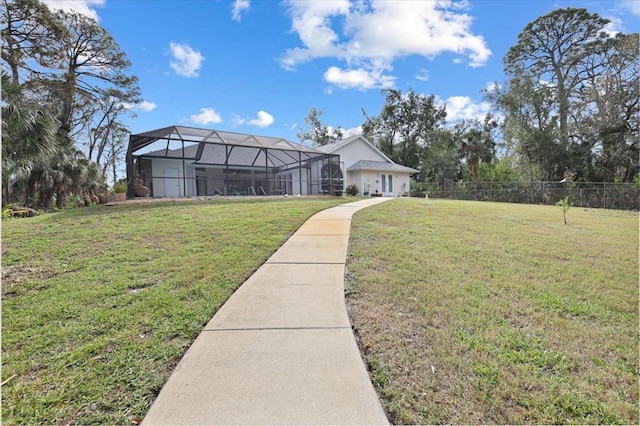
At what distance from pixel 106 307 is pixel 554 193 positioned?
952 inches

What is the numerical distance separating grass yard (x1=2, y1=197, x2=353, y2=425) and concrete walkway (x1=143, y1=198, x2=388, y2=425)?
223 millimetres

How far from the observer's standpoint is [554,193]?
1952cm

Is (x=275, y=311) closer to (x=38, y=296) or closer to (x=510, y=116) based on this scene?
(x=38, y=296)

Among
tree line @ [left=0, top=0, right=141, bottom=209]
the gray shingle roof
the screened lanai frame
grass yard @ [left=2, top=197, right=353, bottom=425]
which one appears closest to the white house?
the gray shingle roof

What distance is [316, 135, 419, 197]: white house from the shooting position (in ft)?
80.7

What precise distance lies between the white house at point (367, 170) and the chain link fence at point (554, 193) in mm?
3945

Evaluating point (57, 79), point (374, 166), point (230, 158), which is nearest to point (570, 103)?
point (374, 166)

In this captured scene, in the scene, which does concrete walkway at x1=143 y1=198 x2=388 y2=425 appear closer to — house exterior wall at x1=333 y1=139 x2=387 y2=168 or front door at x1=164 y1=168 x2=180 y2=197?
front door at x1=164 y1=168 x2=180 y2=197

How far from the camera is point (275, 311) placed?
319 cm

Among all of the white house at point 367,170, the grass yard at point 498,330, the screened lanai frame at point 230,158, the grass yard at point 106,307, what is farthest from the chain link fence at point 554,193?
the grass yard at point 106,307

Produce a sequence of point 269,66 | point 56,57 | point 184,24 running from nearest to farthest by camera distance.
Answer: point 184,24, point 56,57, point 269,66

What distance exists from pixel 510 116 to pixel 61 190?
32.2 metres

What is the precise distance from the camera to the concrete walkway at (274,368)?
1.84 m

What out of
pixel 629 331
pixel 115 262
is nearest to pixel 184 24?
pixel 115 262
